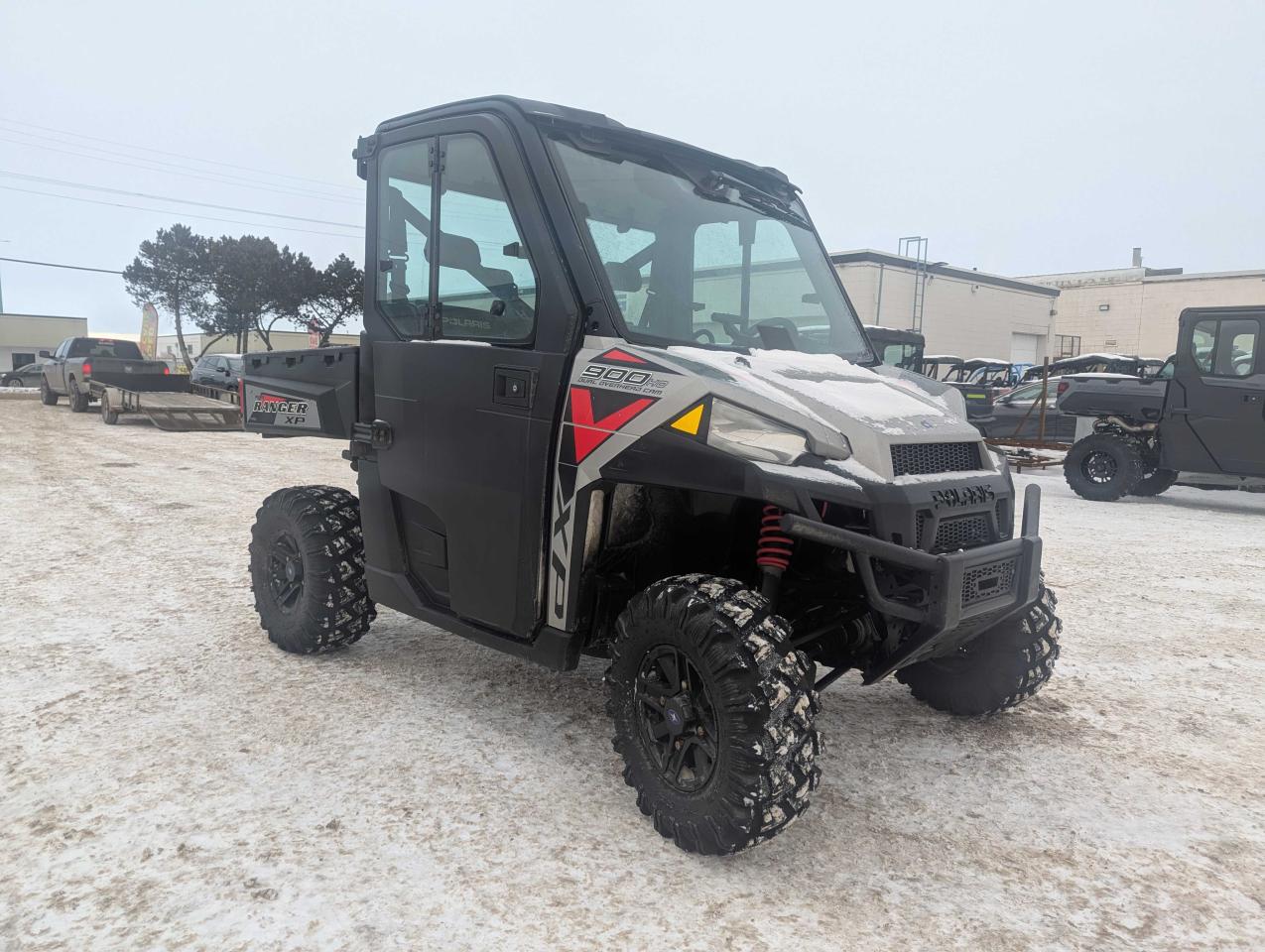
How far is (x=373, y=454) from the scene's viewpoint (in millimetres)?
3963

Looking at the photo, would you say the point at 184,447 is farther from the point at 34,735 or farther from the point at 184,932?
the point at 184,932

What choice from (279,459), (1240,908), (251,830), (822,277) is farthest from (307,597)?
(279,459)

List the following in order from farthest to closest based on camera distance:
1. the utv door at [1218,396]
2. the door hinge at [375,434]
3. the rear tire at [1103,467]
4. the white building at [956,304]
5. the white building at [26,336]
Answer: the white building at [26,336] → the white building at [956,304] → the rear tire at [1103,467] → the utv door at [1218,396] → the door hinge at [375,434]

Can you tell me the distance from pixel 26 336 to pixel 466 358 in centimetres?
8522

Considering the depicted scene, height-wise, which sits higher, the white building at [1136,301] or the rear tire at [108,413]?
the white building at [1136,301]

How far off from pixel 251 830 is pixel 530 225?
7.04ft

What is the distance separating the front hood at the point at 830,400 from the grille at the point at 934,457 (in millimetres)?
23

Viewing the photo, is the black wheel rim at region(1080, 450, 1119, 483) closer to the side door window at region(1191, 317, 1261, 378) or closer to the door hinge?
the side door window at region(1191, 317, 1261, 378)

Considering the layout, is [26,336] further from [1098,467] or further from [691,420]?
[691,420]

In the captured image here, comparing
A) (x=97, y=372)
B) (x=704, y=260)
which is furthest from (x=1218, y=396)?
(x=97, y=372)

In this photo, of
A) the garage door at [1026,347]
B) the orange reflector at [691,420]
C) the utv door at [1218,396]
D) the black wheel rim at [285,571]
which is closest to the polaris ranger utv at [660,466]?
the orange reflector at [691,420]

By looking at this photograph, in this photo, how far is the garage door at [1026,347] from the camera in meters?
50.6

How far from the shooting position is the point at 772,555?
2.99 m

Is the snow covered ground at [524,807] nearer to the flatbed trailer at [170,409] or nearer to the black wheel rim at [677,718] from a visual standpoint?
the black wheel rim at [677,718]
